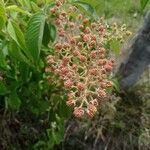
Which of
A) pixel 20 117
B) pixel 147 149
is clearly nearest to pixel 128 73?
pixel 147 149

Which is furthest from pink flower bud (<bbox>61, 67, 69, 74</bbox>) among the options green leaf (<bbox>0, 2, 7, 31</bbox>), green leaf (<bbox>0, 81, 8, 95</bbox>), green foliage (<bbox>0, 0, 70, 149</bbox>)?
green leaf (<bbox>0, 81, 8, 95</bbox>)

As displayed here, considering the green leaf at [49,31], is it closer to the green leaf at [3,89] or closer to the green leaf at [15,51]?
the green leaf at [15,51]

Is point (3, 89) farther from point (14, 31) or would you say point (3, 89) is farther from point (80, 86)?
point (80, 86)

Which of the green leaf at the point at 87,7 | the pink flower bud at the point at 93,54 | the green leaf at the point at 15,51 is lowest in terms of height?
the pink flower bud at the point at 93,54

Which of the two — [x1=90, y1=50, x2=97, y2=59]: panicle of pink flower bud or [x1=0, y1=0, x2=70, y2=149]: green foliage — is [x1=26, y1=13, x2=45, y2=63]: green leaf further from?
[x1=90, y1=50, x2=97, y2=59]: panicle of pink flower bud

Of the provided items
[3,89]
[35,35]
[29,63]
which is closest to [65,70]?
[35,35]

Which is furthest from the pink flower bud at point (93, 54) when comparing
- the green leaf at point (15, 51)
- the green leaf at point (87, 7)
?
the green leaf at point (15, 51)
